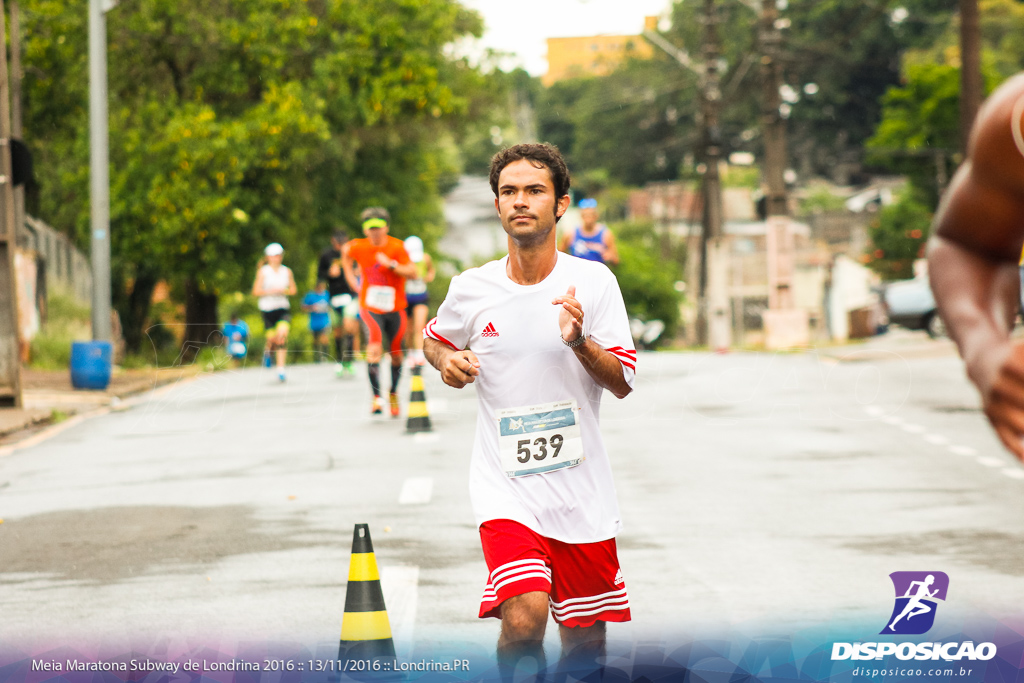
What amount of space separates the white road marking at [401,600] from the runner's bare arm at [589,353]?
173cm

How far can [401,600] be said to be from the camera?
21.3 ft

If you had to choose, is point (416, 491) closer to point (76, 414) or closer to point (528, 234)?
point (528, 234)

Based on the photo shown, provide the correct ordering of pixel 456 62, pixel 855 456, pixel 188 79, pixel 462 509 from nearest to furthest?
pixel 462 509, pixel 855 456, pixel 188 79, pixel 456 62

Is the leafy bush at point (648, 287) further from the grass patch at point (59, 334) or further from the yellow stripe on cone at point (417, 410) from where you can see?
the yellow stripe on cone at point (417, 410)

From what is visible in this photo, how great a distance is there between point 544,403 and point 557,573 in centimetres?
51

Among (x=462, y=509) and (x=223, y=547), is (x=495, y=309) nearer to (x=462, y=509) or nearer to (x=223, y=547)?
(x=223, y=547)

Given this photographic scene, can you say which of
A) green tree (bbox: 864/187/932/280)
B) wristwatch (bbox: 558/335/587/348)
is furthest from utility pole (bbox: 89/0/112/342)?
green tree (bbox: 864/187/932/280)

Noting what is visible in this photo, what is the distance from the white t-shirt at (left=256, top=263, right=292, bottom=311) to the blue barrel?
2065 mm

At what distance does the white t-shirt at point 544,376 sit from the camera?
4.28m

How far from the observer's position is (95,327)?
19375 mm

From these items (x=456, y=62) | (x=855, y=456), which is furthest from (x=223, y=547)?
(x=456, y=62)

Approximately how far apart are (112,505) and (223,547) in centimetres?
173

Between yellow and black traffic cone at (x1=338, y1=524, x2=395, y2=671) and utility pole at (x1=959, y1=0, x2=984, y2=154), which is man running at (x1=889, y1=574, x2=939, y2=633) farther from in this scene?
utility pole at (x1=959, y1=0, x2=984, y2=154)

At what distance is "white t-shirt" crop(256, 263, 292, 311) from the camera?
61.1 feet
